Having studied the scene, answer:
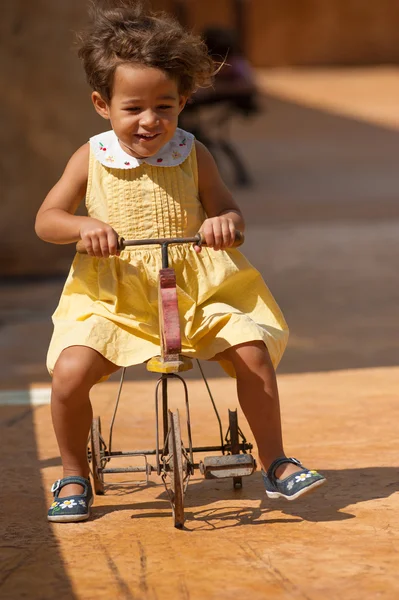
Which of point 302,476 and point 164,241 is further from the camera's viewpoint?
point 302,476

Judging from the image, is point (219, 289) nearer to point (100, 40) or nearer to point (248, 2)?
point (100, 40)

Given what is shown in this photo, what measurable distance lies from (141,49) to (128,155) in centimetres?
35

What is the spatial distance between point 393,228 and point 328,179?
400 cm

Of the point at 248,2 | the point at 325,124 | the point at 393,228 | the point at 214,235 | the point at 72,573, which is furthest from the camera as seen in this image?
the point at 248,2

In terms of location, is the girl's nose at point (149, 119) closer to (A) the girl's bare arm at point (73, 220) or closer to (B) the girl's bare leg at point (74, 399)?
(A) the girl's bare arm at point (73, 220)

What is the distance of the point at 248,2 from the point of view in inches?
1198

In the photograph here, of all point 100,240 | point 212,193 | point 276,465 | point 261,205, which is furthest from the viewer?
point 261,205

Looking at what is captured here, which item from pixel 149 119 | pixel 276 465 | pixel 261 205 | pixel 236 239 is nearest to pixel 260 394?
pixel 276 465

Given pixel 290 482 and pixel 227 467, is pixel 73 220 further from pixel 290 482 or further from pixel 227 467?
pixel 290 482

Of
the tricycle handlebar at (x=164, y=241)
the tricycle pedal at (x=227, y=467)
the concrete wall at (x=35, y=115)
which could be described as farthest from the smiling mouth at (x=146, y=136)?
the concrete wall at (x=35, y=115)

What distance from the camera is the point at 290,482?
3.77 meters

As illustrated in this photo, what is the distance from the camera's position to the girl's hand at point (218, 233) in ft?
11.8

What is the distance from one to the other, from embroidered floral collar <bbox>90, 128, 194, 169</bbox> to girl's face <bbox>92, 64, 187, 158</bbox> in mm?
108

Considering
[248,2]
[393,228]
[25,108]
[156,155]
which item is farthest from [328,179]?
[248,2]
